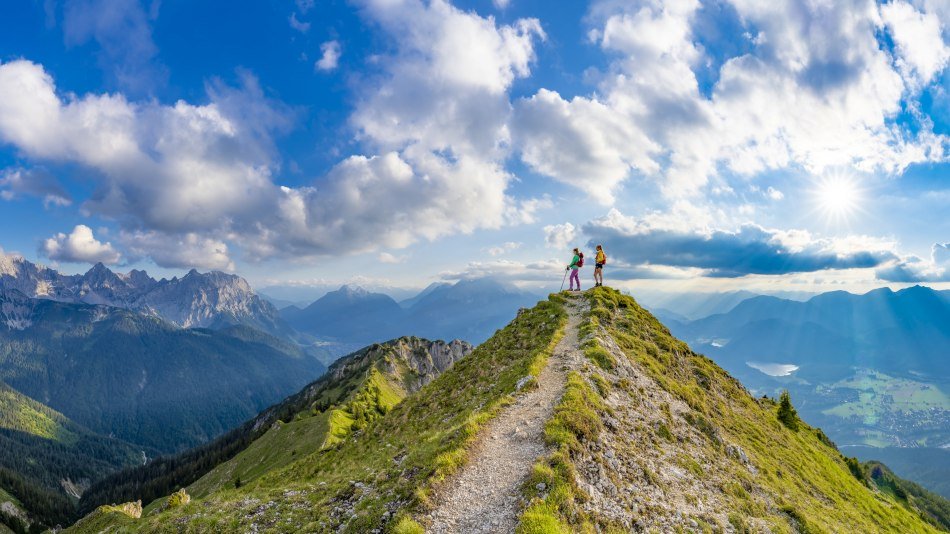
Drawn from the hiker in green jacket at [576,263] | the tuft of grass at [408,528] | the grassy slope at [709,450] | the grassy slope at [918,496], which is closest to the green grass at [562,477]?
the grassy slope at [709,450]

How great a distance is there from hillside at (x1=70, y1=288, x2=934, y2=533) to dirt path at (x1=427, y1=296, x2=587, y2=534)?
0.11 m

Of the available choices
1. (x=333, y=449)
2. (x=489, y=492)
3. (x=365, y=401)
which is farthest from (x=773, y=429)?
(x=365, y=401)

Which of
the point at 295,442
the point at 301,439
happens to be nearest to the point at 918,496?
the point at 301,439

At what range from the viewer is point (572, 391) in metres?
23.7

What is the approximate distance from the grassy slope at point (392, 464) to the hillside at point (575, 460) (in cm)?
12

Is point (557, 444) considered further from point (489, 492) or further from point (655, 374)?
point (655, 374)

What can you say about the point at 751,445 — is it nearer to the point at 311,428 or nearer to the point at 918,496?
the point at 311,428

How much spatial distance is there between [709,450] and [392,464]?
785 inches

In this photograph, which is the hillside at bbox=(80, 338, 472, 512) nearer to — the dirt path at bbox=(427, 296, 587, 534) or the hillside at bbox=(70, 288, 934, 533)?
the hillside at bbox=(70, 288, 934, 533)

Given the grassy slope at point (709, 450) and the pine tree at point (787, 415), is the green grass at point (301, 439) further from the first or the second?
the pine tree at point (787, 415)

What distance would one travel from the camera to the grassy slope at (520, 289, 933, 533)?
15.7 m

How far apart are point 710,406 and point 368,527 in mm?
31496

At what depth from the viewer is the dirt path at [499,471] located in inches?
567

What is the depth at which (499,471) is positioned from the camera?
17375 mm
